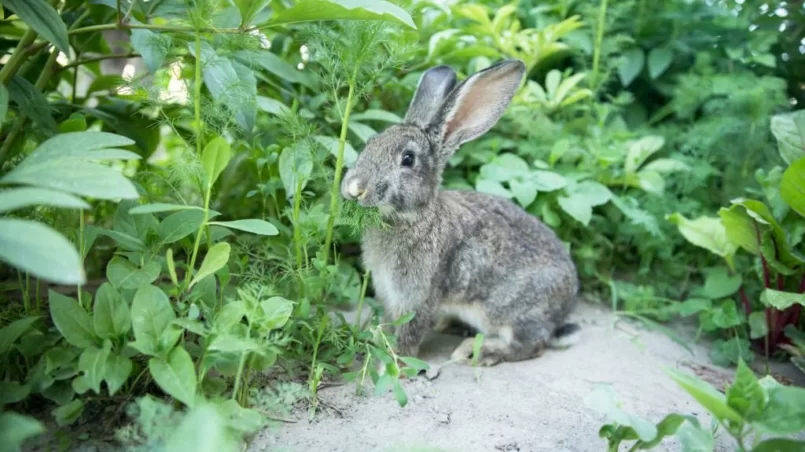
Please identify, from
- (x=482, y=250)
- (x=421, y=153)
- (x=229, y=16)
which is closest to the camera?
(x=229, y=16)

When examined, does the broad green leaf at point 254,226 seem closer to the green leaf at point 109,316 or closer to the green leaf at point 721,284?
the green leaf at point 109,316

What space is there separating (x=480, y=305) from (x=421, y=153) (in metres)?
0.93

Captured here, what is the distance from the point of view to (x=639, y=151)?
4.30 meters

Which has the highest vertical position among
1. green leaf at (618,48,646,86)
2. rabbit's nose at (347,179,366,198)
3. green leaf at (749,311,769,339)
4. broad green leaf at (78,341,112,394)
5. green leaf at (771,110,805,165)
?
green leaf at (771,110,805,165)

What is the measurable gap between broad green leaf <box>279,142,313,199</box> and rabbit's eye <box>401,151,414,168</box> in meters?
0.51

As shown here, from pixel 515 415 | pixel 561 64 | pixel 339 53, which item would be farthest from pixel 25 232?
pixel 561 64

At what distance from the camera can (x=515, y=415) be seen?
9.21 feet

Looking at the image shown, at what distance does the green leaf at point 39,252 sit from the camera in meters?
1.38

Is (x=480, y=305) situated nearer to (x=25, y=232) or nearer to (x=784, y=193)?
(x=784, y=193)

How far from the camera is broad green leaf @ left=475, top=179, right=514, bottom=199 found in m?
3.97

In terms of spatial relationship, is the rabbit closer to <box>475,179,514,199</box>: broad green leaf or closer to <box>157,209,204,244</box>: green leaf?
<box>475,179,514,199</box>: broad green leaf

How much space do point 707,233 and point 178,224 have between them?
297 cm

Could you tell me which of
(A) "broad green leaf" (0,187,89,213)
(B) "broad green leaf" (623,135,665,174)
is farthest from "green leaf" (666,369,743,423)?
(B) "broad green leaf" (623,135,665,174)

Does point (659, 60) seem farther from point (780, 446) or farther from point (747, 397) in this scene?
point (780, 446)
